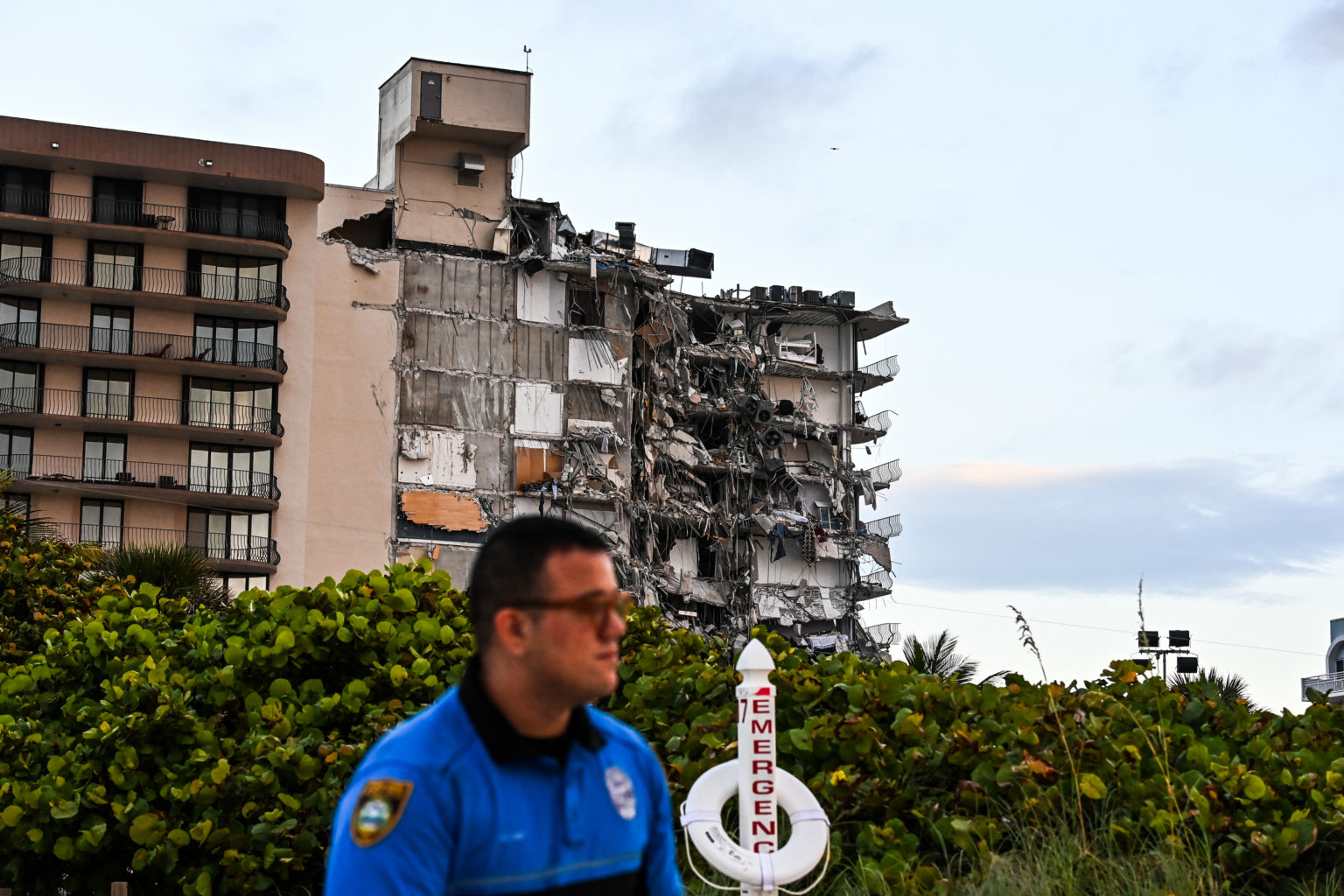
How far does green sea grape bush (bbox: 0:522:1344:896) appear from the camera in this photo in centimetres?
829

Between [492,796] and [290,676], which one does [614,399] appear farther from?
[492,796]

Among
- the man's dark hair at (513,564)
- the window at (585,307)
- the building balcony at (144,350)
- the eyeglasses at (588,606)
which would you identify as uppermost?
→ the window at (585,307)

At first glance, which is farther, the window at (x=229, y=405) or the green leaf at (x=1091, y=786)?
the window at (x=229, y=405)

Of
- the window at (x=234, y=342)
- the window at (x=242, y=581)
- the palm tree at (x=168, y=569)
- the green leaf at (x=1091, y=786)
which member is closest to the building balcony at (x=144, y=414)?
the window at (x=234, y=342)

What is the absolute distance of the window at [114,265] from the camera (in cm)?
5469

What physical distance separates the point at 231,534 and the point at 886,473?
120 feet

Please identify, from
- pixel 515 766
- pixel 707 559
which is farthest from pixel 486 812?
pixel 707 559

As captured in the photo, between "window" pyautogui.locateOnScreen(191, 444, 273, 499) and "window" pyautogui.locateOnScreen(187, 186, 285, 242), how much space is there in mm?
7615

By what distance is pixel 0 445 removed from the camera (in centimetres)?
5288

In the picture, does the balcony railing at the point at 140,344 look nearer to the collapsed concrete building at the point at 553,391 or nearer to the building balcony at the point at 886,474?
the collapsed concrete building at the point at 553,391

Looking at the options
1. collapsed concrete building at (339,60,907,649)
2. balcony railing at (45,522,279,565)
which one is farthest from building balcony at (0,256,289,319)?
balcony railing at (45,522,279,565)

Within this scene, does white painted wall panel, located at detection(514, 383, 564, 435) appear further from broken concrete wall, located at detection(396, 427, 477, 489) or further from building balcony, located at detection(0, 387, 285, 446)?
building balcony, located at detection(0, 387, 285, 446)

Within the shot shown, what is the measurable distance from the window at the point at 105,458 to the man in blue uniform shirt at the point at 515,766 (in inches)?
2066

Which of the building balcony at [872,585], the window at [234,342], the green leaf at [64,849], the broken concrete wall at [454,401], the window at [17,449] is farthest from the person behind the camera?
the building balcony at [872,585]
